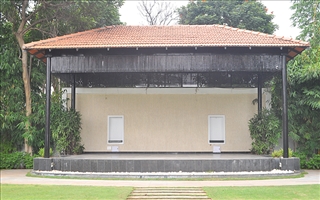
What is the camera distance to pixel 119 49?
52.7 ft

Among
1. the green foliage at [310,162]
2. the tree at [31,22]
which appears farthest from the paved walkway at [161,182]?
the tree at [31,22]

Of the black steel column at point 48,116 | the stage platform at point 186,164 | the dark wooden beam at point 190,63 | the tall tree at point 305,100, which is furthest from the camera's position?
the tall tree at point 305,100

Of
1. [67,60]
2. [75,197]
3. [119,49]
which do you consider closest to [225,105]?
[119,49]

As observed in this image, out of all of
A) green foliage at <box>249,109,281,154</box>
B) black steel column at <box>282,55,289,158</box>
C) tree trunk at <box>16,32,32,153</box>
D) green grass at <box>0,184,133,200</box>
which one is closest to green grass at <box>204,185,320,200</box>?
green grass at <box>0,184,133,200</box>

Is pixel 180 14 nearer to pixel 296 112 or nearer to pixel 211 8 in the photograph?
pixel 211 8

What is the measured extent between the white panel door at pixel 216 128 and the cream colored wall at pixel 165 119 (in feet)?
0.61

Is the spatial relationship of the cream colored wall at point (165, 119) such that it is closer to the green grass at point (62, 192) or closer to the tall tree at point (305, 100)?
the tall tree at point (305, 100)

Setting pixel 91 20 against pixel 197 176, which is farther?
pixel 91 20

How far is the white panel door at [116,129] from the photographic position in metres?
20.2

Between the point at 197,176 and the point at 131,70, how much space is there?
460 centimetres

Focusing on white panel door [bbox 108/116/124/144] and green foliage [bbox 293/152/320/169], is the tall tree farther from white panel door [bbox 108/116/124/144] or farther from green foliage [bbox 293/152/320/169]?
white panel door [bbox 108/116/124/144]

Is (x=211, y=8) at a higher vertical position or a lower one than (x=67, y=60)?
higher

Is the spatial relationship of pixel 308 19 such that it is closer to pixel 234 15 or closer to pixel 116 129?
pixel 234 15

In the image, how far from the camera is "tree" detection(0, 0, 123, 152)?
62.5ft
